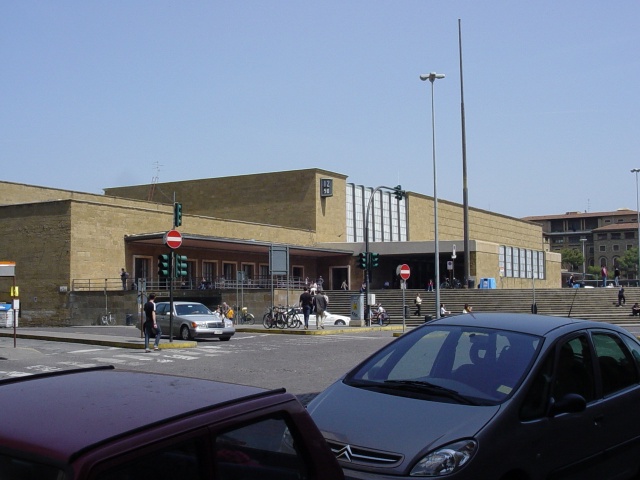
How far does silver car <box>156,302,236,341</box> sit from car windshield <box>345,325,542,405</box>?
71.0ft

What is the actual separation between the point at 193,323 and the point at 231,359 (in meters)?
7.54

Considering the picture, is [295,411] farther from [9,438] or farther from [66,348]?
[66,348]

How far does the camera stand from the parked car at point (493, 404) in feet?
15.4

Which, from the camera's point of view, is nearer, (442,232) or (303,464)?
(303,464)

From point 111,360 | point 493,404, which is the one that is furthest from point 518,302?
point 493,404

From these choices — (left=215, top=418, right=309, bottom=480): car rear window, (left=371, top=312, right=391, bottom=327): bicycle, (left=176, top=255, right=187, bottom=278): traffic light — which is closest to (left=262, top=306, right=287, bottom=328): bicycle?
(left=371, top=312, right=391, bottom=327): bicycle

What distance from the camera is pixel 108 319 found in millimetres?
43438

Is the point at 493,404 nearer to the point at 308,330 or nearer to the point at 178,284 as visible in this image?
the point at 308,330

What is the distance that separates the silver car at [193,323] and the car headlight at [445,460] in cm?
2305

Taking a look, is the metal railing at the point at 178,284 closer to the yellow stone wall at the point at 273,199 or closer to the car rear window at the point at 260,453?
the yellow stone wall at the point at 273,199

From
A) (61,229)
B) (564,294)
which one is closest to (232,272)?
(61,229)

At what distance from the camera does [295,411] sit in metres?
3.30

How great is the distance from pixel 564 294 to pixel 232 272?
23.6 meters

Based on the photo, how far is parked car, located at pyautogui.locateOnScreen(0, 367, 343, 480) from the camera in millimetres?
2434
